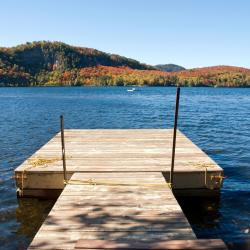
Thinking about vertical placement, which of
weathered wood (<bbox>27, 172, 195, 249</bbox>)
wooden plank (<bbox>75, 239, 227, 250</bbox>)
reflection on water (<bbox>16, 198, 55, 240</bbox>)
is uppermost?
wooden plank (<bbox>75, 239, 227, 250</bbox>)

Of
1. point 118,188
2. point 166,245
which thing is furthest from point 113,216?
point 166,245

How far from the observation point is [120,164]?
1173 centimetres

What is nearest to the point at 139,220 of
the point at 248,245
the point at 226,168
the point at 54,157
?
the point at 248,245

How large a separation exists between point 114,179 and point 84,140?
5.59 meters

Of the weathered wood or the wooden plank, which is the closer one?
the wooden plank

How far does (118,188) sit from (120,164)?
2.14 meters

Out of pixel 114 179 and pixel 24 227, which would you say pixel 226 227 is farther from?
pixel 24 227

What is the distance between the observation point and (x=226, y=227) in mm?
10148

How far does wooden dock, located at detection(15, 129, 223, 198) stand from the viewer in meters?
10.9

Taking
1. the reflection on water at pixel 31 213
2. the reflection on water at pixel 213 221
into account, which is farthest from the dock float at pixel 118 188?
the reflection on water at pixel 213 221

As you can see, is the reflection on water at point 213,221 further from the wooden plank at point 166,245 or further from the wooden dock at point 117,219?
the wooden plank at point 166,245

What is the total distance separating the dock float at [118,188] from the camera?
6.75m

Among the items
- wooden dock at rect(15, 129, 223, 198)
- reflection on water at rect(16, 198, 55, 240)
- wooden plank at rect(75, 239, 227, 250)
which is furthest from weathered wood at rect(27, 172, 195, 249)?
reflection on water at rect(16, 198, 55, 240)

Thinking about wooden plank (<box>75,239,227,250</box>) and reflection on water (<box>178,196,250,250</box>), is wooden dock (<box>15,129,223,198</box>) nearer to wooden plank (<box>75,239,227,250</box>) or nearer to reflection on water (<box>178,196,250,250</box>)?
reflection on water (<box>178,196,250,250</box>)
